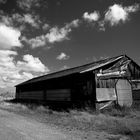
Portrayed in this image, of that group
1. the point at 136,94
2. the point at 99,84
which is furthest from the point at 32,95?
the point at 136,94

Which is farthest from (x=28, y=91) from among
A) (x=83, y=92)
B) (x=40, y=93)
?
(x=83, y=92)

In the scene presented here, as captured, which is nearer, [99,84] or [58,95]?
[99,84]

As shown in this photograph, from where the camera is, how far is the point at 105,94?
15430 millimetres

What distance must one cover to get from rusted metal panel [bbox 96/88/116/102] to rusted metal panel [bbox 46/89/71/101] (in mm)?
3587

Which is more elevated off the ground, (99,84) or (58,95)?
(99,84)

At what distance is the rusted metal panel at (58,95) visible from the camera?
17672 millimetres

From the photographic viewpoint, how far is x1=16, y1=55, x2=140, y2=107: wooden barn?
15.2m

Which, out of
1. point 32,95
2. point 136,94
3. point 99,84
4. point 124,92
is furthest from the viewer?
point 32,95

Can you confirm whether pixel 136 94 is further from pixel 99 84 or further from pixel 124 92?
pixel 99 84

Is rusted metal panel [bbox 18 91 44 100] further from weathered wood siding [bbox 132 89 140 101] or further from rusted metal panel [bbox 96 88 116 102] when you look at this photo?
weathered wood siding [bbox 132 89 140 101]

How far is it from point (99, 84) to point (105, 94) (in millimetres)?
1118

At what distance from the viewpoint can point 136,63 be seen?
61.1 ft

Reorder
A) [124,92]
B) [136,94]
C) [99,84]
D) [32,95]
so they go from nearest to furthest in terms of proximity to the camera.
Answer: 1. [99,84]
2. [124,92]
3. [136,94]
4. [32,95]

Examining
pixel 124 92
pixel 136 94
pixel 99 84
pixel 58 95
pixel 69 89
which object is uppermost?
pixel 99 84
